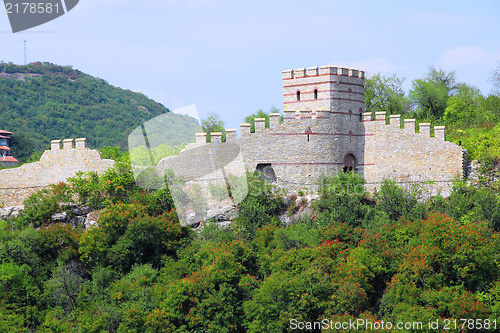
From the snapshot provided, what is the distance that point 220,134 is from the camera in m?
30.7

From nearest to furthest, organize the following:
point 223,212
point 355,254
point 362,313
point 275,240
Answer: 1. point 362,313
2. point 355,254
3. point 275,240
4. point 223,212

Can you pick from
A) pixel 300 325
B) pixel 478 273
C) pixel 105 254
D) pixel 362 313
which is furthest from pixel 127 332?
pixel 478 273

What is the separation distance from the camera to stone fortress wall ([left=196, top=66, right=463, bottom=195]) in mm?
30109

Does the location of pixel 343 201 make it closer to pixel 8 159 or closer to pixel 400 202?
pixel 400 202

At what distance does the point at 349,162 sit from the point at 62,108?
43.4 metres

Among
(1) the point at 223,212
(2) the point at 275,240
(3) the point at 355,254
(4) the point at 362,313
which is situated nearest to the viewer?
(4) the point at 362,313

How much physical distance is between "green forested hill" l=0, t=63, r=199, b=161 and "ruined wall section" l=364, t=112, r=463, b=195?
103ft

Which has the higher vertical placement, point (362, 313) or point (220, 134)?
point (220, 134)

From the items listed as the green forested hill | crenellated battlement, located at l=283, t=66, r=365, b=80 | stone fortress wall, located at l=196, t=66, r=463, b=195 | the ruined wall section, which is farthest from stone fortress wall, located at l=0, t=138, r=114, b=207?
the green forested hill

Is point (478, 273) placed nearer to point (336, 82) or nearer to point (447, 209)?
point (447, 209)

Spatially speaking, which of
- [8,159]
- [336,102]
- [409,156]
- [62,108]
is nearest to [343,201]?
[409,156]

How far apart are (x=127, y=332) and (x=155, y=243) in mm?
4655

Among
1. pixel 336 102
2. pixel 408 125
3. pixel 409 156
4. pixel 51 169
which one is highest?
pixel 336 102

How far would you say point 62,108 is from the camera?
67125 mm
